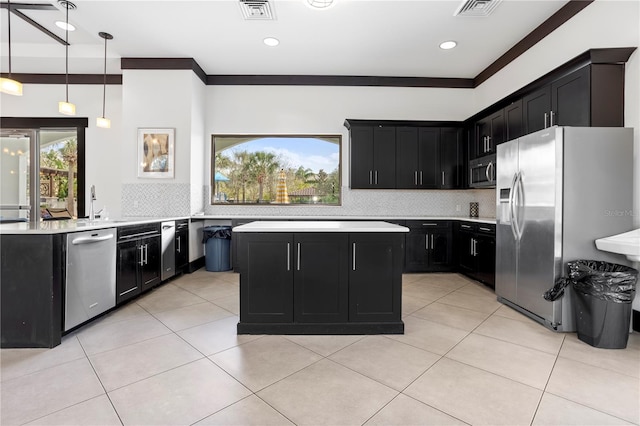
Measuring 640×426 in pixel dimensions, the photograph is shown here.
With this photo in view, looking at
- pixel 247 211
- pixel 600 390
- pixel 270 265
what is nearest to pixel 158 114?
pixel 247 211

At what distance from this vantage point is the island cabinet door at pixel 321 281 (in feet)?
8.88

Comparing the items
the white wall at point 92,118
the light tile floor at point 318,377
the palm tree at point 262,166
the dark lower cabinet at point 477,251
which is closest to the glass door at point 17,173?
the white wall at point 92,118

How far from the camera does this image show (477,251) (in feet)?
14.6

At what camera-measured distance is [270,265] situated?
2697mm

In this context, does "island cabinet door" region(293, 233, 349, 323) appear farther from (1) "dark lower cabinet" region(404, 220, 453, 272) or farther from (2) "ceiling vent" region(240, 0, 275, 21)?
(2) "ceiling vent" region(240, 0, 275, 21)

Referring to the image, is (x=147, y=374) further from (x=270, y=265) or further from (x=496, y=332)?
(x=496, y=332)

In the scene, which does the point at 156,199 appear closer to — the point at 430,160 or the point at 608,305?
the point at 430,160

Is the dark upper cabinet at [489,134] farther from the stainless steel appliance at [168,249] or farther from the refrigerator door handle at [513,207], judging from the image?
the stainless steel appliance at [168,249]

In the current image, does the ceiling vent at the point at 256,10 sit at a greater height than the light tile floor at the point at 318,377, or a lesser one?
greater

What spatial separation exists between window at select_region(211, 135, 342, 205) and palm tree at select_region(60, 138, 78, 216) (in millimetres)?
2741

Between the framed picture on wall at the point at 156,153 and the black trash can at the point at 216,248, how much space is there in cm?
114

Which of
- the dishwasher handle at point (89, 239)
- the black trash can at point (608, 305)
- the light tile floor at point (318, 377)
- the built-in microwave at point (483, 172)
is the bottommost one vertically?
the light tile floor at point (318, 377)

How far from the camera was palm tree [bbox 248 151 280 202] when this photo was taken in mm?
5734

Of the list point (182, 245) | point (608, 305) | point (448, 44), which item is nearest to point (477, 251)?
point (608, 305)
